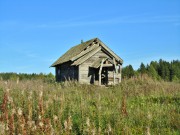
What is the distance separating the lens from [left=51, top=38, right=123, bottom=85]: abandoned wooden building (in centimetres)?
3092

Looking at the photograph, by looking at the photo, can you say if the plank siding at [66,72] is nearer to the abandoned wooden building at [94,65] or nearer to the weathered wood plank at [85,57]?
the abandoned wooden building at [94,65]

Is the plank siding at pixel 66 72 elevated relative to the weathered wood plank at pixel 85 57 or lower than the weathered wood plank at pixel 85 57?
lower

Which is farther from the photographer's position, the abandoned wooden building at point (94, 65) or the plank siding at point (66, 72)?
the plank siding at point (66, 72)

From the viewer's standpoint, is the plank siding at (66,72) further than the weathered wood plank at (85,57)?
Yes

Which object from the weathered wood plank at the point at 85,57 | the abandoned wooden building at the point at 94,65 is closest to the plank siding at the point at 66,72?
the abandoned wooden building at the point at 94,65

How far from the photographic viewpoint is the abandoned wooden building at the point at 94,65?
101 feet

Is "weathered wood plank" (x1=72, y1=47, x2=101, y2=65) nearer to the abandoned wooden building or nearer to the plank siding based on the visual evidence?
the abandoned wooden building

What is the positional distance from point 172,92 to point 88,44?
16.7m

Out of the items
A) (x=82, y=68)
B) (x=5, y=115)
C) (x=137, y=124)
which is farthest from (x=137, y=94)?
(x=82, y=68)

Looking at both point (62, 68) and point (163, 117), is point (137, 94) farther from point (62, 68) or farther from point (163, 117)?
point (62, 68)

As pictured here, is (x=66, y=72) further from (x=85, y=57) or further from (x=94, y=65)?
(x=94, y=65)

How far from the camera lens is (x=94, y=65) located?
31.3m

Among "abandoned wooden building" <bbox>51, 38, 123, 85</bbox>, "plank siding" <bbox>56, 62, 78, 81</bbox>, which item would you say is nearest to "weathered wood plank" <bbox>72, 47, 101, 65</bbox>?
"abandoned wooden building" <bbox>51, 38, 123, 85</bbox>

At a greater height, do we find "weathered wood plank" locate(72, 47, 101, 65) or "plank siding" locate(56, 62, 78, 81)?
"weathered wood plank" locate(72, 47, 101, 65)
